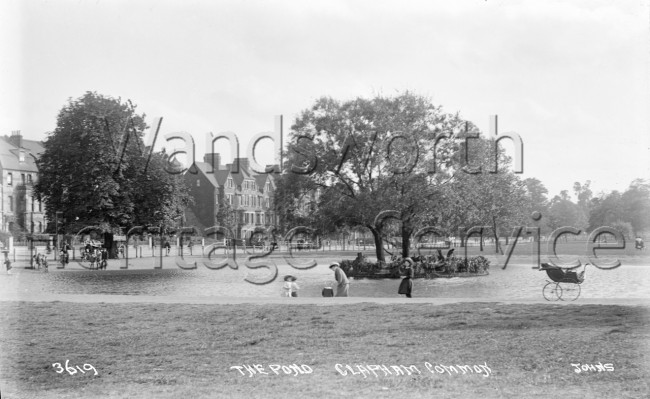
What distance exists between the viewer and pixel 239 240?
99812mm

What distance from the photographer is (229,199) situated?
10750cm

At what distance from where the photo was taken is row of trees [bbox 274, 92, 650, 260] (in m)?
39.1

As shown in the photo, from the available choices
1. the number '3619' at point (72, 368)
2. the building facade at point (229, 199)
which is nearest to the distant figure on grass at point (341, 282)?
the number '3619' at point (72, 368)

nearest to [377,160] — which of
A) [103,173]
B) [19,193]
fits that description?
[103,173]

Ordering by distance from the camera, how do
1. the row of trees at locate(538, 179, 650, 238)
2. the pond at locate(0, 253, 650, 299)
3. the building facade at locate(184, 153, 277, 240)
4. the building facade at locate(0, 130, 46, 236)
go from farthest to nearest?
the building facade at locate(184, 153, 277, 240) < the building facade at locate(0, 130, 46, 236) < the row of trees at locate(538, 179, 650, 238) < the pond at locate(0, 253, 650, 299)

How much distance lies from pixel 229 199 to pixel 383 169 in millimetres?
70086

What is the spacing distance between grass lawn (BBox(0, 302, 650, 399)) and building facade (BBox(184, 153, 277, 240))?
250 feet

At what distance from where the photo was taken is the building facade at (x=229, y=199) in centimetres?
9744

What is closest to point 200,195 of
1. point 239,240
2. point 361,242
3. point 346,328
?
point 239,240

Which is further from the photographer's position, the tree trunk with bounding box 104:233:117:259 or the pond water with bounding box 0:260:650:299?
the tree trunk with bounding box 104:233:117:259

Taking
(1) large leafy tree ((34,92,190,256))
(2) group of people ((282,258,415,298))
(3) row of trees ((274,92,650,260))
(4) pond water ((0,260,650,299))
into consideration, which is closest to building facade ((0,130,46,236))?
(1) large leafy tree ((34,92,190,256))

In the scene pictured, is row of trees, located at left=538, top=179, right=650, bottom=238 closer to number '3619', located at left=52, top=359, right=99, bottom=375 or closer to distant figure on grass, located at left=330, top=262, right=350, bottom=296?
distant figure on grass, located at left=330, top=262, right=350, bottom=296

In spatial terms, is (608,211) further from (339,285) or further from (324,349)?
(324,349)

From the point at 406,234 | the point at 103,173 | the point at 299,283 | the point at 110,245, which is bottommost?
the point at 299,283
